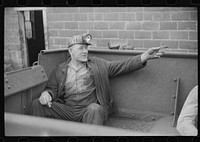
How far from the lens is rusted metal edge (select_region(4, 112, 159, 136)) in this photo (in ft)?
6.38

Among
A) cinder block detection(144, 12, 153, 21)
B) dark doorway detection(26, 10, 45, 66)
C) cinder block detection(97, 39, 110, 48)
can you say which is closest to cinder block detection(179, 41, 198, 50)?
cinder block detection(144, 12, 153, 21)

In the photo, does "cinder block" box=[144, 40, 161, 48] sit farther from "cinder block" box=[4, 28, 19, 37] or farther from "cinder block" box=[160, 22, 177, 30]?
"cinder block" box=[4, 28, 19, 37]

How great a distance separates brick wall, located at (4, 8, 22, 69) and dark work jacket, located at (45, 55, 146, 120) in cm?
286

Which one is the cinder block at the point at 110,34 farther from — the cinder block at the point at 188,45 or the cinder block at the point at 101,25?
the cinder block at the point at 188,45

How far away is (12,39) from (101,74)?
336 centimetres

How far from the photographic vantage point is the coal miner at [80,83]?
382 cm

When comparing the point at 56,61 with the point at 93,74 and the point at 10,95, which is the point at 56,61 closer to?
the point at 93,74

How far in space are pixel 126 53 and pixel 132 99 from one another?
629 mm

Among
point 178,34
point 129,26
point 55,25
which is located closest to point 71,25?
point 55,25

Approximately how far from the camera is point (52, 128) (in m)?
2.06

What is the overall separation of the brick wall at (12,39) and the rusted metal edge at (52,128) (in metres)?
4.66

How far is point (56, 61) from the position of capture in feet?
14.7

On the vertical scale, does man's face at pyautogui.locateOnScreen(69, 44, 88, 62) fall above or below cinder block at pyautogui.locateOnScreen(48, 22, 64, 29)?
below
